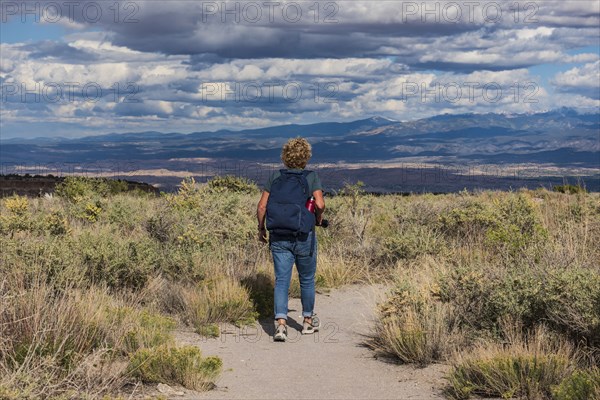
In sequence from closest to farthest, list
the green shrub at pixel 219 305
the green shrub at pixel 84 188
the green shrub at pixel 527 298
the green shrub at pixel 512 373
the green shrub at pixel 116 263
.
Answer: the green shrub at pixel 512 373, the green shrub at pixel 527 298, the green shrub at pixel 219 305, the green shrub at pixel 116 263, the green shrub at pixel 84 188

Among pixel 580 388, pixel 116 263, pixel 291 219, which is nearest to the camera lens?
pixel 580 388

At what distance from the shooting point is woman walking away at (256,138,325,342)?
8297 millimetres

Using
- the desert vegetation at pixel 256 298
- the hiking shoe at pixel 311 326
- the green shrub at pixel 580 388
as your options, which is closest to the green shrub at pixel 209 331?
the desert vegetation at pixel 256 298

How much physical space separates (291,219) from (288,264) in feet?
2.02

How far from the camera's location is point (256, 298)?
32.0ft

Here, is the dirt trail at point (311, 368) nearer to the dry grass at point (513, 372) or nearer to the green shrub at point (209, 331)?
the green shrub at point (209, 331)

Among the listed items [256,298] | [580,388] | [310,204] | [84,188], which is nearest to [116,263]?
[256,298]

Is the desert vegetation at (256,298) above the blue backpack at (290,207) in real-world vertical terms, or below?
below

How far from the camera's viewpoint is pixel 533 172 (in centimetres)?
13750

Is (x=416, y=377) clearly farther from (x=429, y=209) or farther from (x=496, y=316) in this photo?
(x=429, y=209)

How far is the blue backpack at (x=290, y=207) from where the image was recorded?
27.1ft

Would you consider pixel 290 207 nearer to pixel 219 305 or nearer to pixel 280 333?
pixel 280 333

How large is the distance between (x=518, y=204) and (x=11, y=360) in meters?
10.3

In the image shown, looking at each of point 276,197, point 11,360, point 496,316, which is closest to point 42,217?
point 276,197
